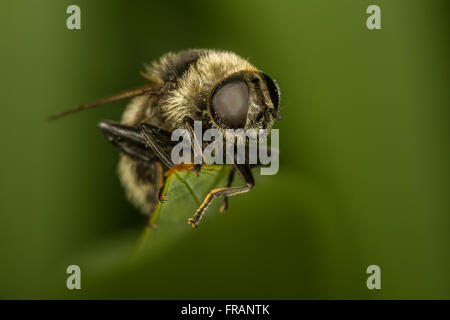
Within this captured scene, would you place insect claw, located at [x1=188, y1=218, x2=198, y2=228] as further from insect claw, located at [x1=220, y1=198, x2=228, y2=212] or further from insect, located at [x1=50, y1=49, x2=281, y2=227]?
insect claw, located at [x1=220, y1=198, x2=228, y2=212]

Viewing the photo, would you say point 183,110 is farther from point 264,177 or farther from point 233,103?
point 264,177

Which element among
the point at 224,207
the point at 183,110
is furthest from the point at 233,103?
the point at 224,207

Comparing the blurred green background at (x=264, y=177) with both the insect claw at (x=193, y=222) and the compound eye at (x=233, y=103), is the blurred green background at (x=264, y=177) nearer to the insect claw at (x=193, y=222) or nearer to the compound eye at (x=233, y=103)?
the insect claw at (x=193, y=222)

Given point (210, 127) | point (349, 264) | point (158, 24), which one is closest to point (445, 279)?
point (349, 264)

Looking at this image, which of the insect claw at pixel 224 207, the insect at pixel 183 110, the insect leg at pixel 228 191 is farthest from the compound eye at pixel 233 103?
the insect claw at pixel 224 207

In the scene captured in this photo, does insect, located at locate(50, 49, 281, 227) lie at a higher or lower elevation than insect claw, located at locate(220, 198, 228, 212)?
higher

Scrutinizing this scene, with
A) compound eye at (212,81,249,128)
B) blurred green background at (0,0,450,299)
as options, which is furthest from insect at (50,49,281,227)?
blurred green background at (0,0,450,299)

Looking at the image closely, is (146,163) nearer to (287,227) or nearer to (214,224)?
(214,224)
